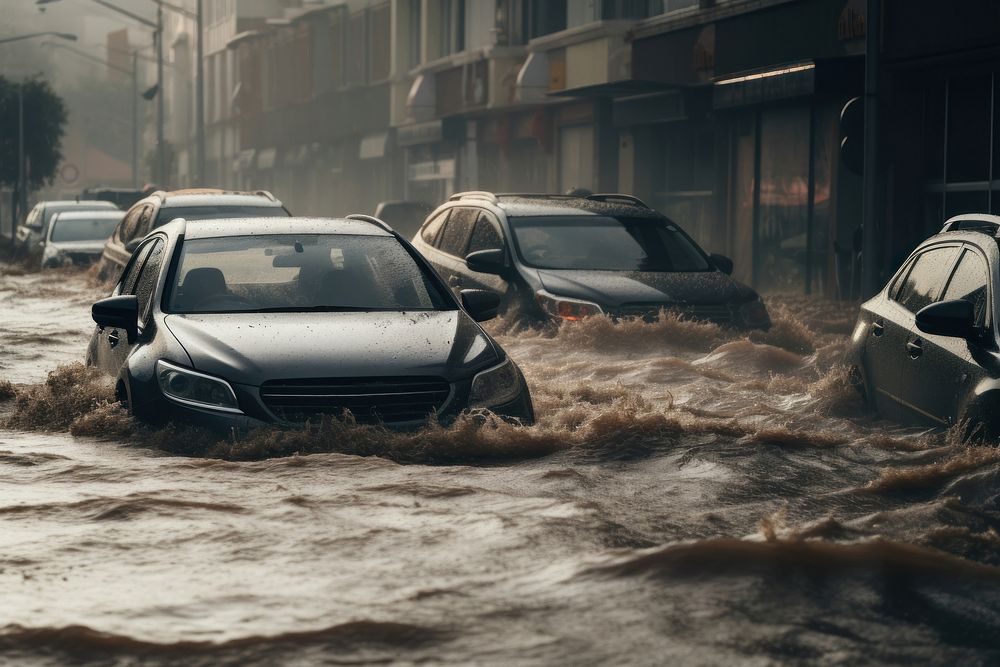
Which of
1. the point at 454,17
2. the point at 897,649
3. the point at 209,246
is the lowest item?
the point at 897,649

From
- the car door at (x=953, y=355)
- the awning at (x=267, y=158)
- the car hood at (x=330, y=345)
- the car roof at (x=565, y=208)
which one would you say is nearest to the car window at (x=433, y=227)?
the car roof at (x=565, y=208)

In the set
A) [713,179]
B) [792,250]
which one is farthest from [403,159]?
[792,250]

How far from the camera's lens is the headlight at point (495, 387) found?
8219 mm

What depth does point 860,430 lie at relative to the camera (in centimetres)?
930

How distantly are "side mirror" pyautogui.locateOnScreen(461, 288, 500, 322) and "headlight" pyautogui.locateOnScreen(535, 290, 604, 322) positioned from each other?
3.54m

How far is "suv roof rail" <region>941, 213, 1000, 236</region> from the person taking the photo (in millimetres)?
8414

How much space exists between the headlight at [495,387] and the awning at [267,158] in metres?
55.3

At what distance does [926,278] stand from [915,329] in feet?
1.51

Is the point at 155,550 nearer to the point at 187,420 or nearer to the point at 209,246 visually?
the point at 187,420

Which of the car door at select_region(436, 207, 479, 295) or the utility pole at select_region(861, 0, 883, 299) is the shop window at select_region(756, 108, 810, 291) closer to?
the utility pole at select_region(861, 0, 883, 299)

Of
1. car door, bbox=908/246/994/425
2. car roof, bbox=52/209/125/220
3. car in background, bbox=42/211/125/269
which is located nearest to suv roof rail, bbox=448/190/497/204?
car door, bbox=908/246/994/425

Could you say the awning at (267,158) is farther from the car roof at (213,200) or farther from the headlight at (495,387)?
the headlight at (495,387)

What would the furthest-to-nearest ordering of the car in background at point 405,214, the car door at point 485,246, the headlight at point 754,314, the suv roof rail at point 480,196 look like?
the car in background at point 405,214, the suv roof rail at point 480,196, the car door at point 485,246, the headlight at point 754,314

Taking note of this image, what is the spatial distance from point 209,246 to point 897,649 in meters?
5.43
